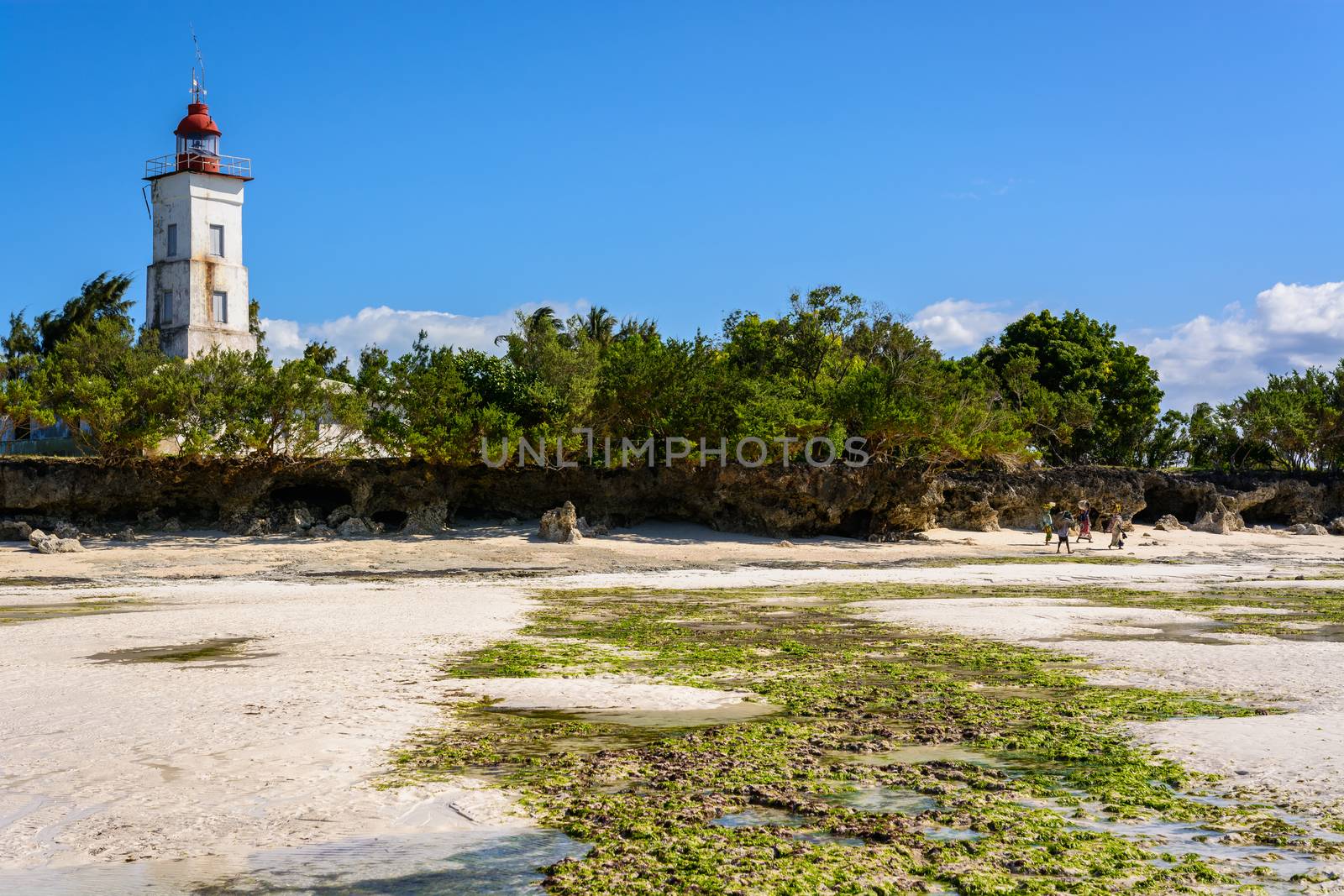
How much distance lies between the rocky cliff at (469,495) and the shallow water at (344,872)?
27.7 metres

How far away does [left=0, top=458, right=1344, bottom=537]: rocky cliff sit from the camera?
1276 inches

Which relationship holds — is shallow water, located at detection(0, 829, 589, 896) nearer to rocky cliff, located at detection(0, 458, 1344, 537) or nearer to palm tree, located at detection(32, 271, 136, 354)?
rocky cliff, located at detection(0, 458, 1344, 537)

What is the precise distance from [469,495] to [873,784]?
2857 centimetres

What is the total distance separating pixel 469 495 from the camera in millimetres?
34938

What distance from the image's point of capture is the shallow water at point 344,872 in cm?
561

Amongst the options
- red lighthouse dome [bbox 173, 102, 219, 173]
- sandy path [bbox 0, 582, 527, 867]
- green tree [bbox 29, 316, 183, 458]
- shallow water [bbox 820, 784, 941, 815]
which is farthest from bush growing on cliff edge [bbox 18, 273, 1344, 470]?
shallow water [bbox 820, 784, 941, 815]

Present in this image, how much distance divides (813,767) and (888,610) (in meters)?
10.8

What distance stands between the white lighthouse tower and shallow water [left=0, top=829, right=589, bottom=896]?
44.0 m

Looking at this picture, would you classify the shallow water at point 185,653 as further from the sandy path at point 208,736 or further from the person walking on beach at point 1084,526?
the person walking on beach at point 1084,526

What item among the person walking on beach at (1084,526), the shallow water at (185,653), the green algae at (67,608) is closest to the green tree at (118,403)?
the green algae at (67,608)

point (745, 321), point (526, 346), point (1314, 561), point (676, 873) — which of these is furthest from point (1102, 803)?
point (745, 321)

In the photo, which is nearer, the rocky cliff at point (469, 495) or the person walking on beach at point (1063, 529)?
the person walking on beach at point (1063, 529)

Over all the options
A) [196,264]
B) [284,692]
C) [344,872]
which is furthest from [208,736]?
[196,264]

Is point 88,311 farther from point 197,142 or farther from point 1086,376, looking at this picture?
point 1086,376
